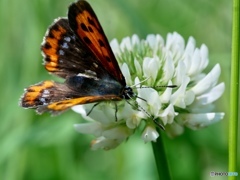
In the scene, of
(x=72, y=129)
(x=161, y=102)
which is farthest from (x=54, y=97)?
(x=72, y=129)

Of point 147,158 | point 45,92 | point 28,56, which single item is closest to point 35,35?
point 28,56

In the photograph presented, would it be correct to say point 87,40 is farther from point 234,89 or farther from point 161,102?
point 234,89

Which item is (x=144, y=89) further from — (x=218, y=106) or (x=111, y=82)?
(x=218, y=106)

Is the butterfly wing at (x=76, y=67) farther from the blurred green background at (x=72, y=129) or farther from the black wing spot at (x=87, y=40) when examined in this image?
the blurred green background at (x=72, y=129)

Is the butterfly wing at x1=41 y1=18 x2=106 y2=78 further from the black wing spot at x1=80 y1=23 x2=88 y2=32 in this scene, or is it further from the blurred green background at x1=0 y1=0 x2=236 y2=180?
the blurred green background at x1=0 y1=0 x2=236 y2=180

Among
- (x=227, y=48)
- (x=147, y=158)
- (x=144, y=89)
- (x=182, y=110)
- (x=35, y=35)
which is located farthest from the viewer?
(x=227, y=48)

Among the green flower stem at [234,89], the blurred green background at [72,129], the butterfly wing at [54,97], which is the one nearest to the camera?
the green flower stem at [234,89]

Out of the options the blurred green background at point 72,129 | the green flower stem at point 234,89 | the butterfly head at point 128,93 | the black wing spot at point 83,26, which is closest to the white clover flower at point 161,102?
the butterfly head at point 128,93
